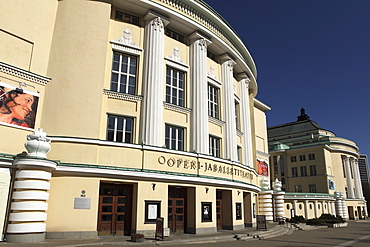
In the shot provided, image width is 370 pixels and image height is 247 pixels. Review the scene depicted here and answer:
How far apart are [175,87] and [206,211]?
8976 millimetres

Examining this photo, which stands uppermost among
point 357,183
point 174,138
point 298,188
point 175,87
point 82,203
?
point 175,87

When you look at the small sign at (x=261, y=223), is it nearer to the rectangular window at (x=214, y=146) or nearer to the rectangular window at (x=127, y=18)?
the rectangular window at (x=214, y=146)

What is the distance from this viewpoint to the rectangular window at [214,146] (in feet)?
76.5

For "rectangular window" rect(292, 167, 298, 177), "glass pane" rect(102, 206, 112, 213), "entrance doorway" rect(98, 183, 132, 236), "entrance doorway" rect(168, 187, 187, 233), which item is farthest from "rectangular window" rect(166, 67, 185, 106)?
"rectangular window" rect(292, 167, 298, 177)

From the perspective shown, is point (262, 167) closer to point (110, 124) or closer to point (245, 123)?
point (245, 123)

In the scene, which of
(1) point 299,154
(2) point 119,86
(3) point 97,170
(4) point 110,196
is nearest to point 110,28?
(2) point 119,86

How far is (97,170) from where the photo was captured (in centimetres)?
1548

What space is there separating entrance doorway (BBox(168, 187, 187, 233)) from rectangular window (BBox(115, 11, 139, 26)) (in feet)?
38.3

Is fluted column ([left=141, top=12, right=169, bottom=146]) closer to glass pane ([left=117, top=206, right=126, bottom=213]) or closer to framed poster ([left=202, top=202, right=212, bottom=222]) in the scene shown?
glass pane ([left=117, top=206, right=126, bottom=213])

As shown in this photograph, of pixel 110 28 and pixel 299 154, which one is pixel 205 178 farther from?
pixel 299 154

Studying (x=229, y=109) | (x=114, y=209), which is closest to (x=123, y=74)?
(x=114, y=209)

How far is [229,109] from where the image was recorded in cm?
2489

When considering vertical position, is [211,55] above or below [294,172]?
above

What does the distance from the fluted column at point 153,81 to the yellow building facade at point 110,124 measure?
71 millimetres
